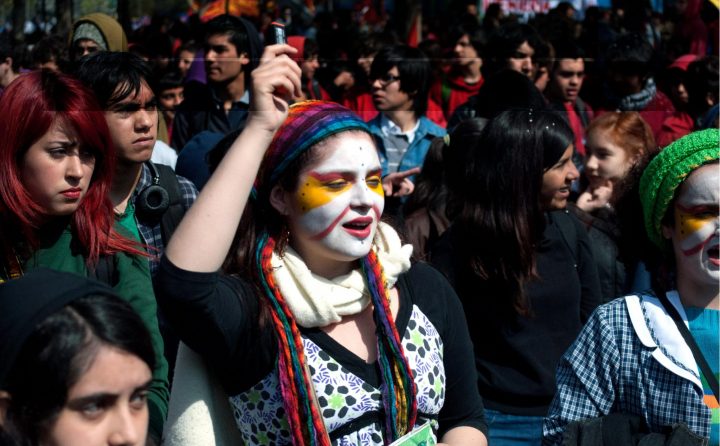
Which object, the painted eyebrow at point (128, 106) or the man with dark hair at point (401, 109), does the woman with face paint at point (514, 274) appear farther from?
the man with dark hair at point (401, 109)

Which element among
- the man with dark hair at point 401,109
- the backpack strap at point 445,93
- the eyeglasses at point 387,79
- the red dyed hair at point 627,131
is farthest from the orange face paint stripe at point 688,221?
the backpack strap at point 445,93

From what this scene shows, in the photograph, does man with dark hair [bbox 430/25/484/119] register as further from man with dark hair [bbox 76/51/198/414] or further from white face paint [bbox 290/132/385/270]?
white face paint [bbox 290/132/385/270]

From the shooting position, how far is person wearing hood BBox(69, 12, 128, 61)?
561 centimetres

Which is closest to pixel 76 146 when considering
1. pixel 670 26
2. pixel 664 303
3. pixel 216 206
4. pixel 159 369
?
pixel 159 369

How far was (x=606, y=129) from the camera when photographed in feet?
17.8

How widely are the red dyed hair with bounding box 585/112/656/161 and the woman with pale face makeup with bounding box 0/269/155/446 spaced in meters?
3.93

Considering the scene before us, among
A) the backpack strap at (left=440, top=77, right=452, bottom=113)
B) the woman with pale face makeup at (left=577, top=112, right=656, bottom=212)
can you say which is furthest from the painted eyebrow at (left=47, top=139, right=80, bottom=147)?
the backpack strap at (left=440, top=77, right=452, bottom=113)

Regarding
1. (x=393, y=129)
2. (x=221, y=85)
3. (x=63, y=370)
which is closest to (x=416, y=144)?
(x=393, y=129)

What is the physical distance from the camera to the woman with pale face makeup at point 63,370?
188 centimetres

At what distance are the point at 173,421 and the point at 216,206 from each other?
23.5 inches

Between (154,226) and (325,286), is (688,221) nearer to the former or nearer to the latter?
(325,286)

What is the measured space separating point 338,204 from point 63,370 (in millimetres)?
978

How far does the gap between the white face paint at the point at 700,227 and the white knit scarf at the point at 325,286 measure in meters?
0.84

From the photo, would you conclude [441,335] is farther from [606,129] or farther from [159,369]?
[606,129]
